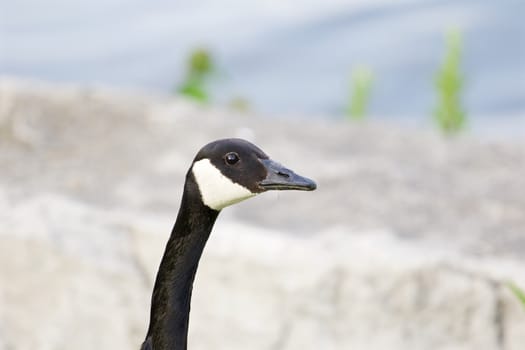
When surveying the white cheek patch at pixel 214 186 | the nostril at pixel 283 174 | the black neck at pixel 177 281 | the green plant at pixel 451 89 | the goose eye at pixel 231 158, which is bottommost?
the black neck at pixel 177 281

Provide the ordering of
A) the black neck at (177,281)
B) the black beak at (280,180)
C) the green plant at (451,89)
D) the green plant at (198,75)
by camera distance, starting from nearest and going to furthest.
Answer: the black beak at (280,180) → the black neck at (177,281) → the green plant at (451,89) → the green plant at (198,75)

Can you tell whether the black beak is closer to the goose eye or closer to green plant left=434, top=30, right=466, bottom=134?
the goose eye

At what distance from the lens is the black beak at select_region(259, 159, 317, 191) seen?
3.33m

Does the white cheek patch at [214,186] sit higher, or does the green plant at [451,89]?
the green plant at [451,89]

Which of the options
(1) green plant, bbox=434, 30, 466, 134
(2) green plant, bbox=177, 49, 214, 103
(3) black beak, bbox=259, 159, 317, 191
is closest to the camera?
(3) black beak, bbox=259, 159, 317, 191

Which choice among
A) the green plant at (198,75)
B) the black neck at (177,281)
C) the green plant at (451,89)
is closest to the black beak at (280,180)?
the black neck at (177,281)

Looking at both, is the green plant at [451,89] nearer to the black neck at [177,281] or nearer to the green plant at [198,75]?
the green plant at [198,75]

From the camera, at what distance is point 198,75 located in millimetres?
8562

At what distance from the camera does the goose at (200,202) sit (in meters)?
3.37

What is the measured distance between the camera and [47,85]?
6484 mm

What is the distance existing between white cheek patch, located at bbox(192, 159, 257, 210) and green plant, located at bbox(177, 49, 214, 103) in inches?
196

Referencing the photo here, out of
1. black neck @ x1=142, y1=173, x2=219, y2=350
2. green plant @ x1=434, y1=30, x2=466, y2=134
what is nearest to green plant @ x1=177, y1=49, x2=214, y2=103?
green plant @ x1=434, y1=30, x2=466, y2=134

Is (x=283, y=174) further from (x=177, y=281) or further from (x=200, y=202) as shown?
(x=177, y=281)

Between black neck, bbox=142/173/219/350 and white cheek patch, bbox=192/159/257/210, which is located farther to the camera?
black neck, bbox=142/173/219/350
